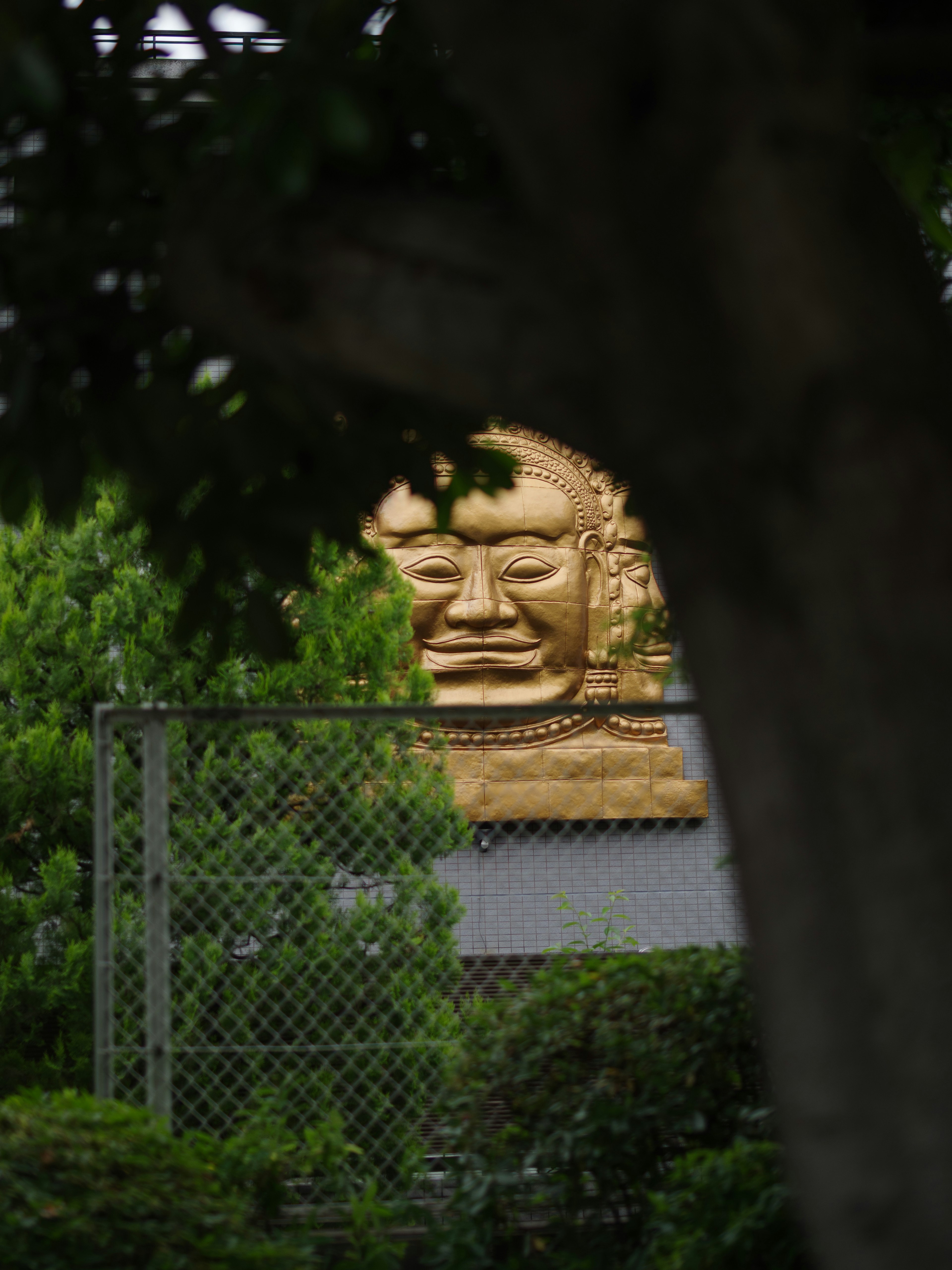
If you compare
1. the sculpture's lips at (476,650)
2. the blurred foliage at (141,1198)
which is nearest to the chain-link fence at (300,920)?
the blurred foliage at (141,1198)

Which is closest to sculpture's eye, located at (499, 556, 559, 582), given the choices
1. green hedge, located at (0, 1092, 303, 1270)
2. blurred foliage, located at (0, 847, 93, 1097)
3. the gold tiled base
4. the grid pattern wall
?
the gold tiled base

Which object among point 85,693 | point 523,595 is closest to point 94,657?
point 85,693

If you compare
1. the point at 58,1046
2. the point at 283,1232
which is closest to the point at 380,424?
the point at 283,1232

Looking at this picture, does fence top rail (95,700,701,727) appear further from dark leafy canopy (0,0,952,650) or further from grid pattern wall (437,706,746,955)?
grid pattern wall (437,706,746,955)

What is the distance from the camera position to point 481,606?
739 cm

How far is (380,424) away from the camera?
2230 mm

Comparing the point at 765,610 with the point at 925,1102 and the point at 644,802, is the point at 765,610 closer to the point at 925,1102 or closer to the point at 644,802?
the point at 925,1102

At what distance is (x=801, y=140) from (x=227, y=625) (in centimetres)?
169

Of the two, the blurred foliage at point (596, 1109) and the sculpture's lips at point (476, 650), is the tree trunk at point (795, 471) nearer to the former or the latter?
the blurred foliage at point (596, 1109)

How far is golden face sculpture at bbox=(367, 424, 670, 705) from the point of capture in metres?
7.45

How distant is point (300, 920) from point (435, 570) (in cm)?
335

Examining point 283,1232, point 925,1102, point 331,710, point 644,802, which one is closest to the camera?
point 925,1102

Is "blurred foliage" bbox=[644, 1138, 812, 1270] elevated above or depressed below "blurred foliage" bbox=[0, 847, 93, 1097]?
below

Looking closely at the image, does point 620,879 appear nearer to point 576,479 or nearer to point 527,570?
point 527,570
